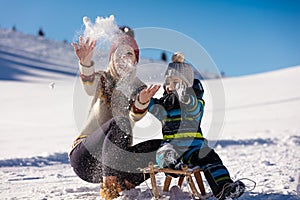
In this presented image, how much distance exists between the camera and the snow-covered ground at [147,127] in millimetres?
3109

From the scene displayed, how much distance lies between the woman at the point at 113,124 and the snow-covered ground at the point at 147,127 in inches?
4.7

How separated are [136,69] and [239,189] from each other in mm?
953

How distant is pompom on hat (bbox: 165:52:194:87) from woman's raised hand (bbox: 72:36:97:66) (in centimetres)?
50

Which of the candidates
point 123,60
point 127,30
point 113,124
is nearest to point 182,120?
point 113,124

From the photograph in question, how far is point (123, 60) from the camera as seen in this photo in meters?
2.66

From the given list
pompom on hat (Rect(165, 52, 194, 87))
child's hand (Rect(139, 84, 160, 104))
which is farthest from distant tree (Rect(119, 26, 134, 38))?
child's hand (Rect(139, 84, 160, 104))

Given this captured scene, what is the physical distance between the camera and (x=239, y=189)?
2369 mm

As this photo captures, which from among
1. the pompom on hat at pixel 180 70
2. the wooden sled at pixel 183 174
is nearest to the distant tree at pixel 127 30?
the pompom on hat at pixel 180 70

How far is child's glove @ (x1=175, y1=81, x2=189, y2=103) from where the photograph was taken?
8.39 feet

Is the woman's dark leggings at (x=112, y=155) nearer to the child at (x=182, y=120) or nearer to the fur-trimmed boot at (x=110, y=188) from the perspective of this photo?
the fur-trimmed boot at (x=110, y=188)

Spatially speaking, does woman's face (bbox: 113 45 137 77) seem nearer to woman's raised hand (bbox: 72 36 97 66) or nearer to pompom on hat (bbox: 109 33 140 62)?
pompom on hat (bbox: 109 33 140 62)

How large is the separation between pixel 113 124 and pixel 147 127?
0.30 meters

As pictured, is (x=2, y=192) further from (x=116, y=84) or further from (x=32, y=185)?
(x=116, y=84)

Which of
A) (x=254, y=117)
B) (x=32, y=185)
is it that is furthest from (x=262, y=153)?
(x=254, y=117)
